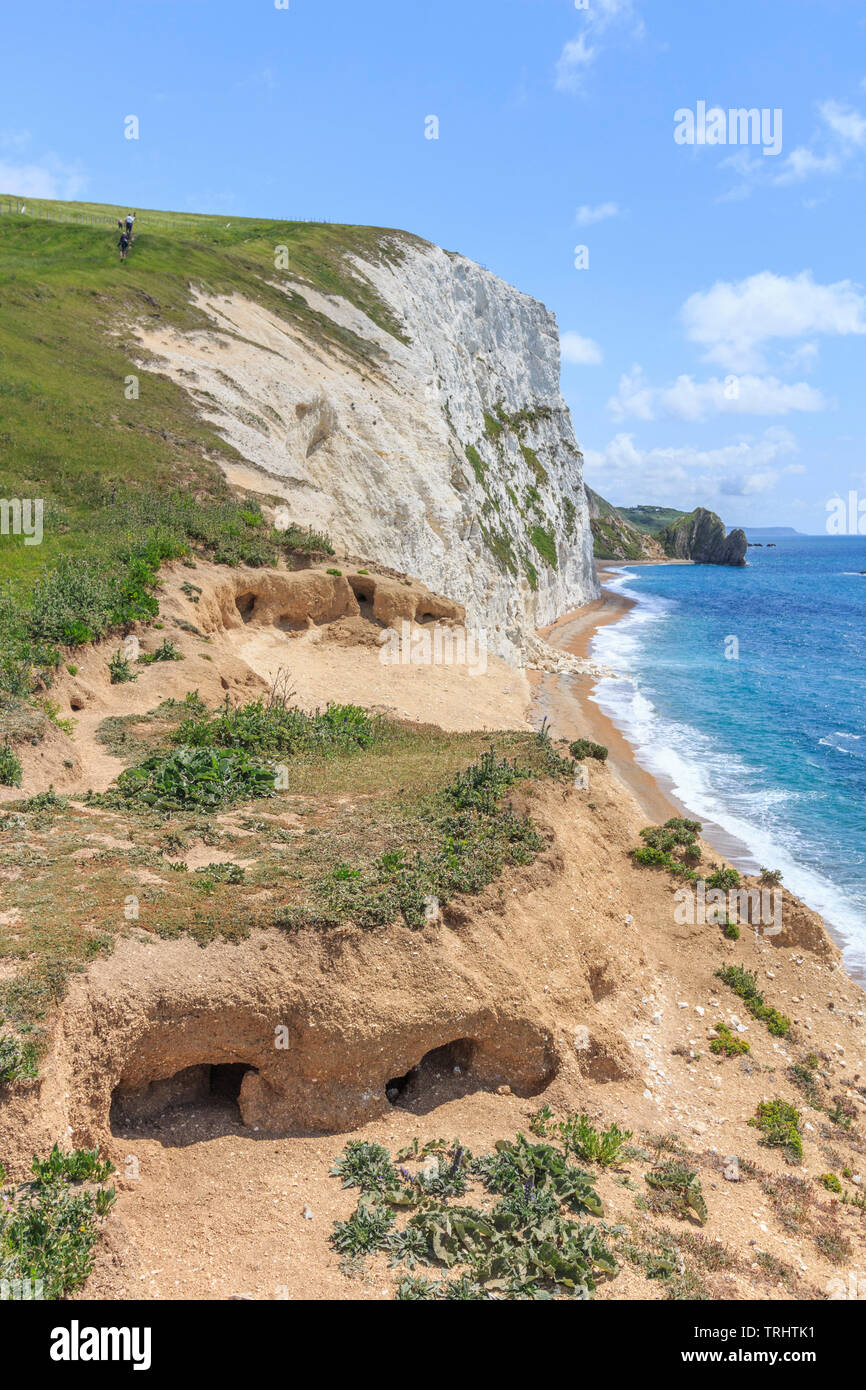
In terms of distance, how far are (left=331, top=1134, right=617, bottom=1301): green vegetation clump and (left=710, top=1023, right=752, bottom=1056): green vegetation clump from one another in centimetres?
565

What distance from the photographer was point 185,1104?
11.2 metres

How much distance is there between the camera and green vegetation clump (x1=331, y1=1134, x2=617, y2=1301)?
9.07 metres

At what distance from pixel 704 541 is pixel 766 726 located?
152 metres

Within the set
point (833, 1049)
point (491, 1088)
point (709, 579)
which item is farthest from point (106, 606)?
point (709, 579)

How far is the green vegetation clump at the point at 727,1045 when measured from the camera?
610 inches

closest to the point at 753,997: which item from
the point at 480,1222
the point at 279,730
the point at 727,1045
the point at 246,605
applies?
the point at 727,1045

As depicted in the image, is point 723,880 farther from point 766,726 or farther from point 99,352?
point 99,352

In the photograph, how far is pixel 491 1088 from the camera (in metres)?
12.8

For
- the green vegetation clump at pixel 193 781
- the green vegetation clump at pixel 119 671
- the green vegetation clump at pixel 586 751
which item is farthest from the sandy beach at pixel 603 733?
the green vegetation clump at pixel 119 671

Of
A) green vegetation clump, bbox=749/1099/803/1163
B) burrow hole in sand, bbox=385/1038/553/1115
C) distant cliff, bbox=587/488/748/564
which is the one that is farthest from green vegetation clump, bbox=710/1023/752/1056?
distant cliff, bbox=587/488/748/564

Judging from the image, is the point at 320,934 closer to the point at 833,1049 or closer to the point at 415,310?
the point at 833,1049

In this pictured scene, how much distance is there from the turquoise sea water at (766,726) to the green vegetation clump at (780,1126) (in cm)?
837

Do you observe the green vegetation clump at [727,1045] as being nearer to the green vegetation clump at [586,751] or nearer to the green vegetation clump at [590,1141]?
the green vegetation clump at [590,1141]

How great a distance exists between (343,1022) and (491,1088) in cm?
326
